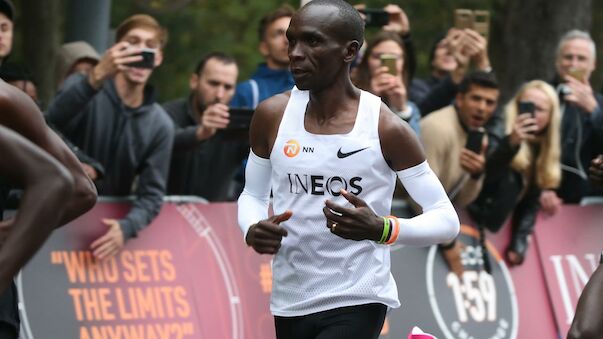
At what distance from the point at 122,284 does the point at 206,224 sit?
764mm

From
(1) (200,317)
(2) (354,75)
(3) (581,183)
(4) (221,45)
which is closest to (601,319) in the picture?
(1) (200,317)

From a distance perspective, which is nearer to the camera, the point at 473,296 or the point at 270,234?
the point at 270,234

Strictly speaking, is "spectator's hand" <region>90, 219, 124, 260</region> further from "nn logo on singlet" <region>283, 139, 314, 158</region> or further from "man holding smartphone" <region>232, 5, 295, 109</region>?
"nn logo on singlet" <region>283, 139, 314, 158</region>

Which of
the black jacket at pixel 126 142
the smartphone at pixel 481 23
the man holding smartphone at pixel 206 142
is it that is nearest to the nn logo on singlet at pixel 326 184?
the black jacket at pixel 126 142

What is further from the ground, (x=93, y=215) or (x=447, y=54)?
(x=447, y=54)

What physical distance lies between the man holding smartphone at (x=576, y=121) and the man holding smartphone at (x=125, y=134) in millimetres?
3241

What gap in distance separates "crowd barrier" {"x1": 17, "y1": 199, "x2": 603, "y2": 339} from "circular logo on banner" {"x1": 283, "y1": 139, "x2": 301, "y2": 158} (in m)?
2.70

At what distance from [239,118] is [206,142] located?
0.34 metres

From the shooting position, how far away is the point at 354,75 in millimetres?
9781

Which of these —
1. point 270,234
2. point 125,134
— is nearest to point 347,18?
point 270,234

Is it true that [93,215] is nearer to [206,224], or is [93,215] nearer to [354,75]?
[206,224]

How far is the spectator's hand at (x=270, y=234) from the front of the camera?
5.84 metres

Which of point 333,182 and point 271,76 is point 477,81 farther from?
point 333,182

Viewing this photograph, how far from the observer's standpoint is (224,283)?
9109 mm
